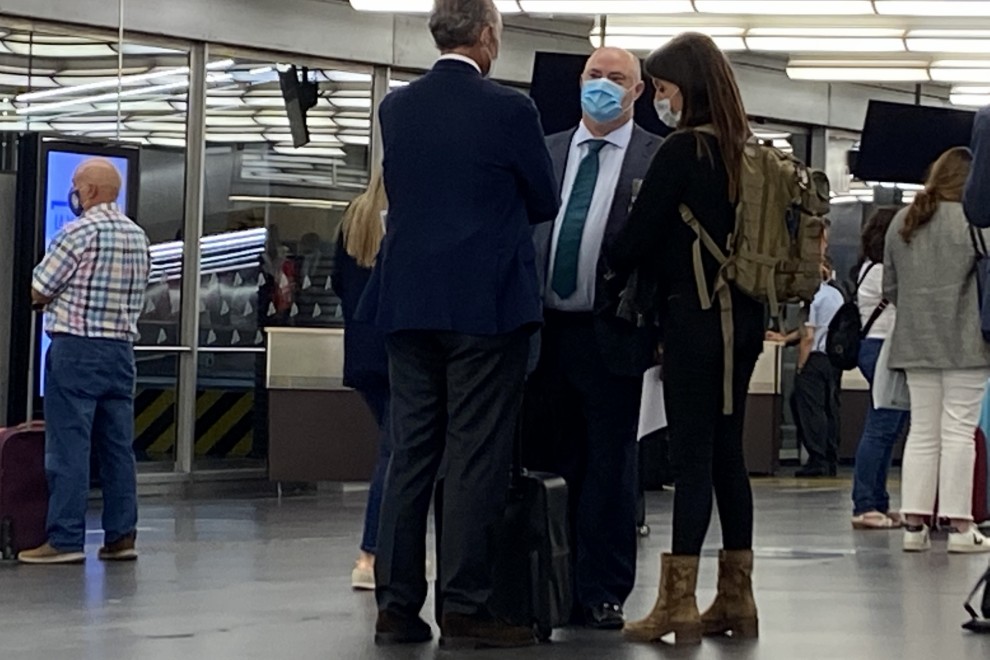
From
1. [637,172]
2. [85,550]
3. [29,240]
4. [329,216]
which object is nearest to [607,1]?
[329,216]

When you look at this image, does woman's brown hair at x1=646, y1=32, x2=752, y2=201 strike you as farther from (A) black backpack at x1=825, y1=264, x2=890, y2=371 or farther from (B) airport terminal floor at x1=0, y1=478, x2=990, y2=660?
(A) black backpack at x1=825, y1=264, x2=890, y2=371

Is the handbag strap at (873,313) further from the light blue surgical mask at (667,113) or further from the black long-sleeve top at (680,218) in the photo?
the black long-sleeve top at (680,218)

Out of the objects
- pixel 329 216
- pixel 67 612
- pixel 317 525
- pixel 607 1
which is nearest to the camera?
pixel 67 612

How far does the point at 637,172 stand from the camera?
6379 mm

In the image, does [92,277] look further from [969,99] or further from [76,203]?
[969,99]

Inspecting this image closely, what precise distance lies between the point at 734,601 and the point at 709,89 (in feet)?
5.01

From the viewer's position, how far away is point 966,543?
9.56 metres

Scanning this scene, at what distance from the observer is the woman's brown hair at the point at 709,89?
5965 millimetres

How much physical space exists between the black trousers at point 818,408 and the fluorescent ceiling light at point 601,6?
443 centimetres

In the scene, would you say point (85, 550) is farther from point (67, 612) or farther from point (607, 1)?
point (607, 1)

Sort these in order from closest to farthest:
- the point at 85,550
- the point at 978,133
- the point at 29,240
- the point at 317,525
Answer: the point at 978,133 < the point at 85,550 < the point at 317,525 < the point at 29,240

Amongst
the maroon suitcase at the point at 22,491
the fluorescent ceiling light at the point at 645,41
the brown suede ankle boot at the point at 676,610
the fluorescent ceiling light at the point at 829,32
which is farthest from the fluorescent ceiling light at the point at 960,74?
the brown suede ankle boot at the point at 676,610

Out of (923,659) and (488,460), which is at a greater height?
(488,460)

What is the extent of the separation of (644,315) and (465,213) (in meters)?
0.64
